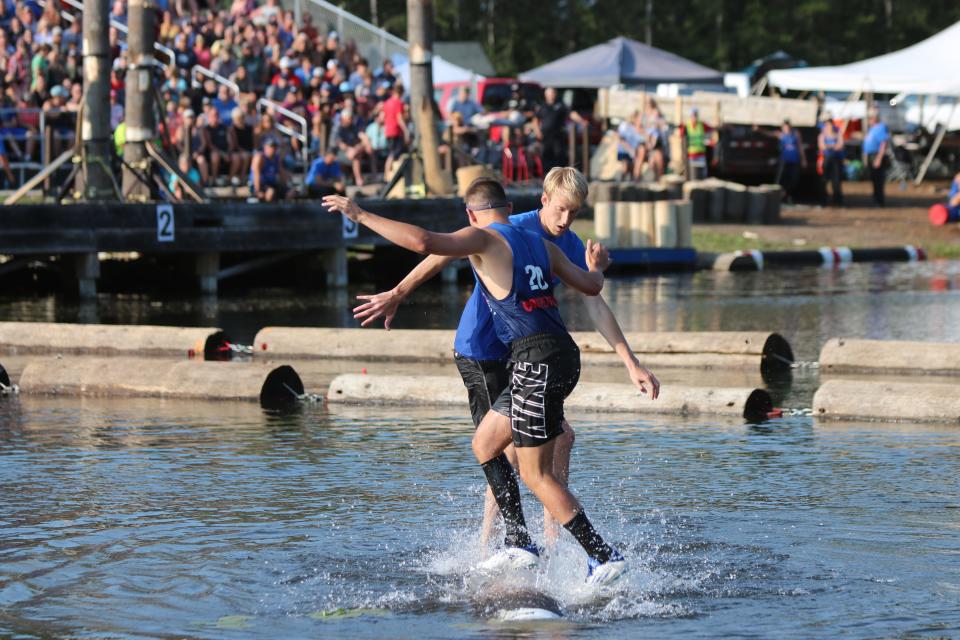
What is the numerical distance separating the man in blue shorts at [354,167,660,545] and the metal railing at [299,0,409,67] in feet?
87.9

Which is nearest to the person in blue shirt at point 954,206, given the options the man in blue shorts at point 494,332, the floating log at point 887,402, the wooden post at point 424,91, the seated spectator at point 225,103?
the wooden post at point 424,91

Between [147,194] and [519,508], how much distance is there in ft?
48.4

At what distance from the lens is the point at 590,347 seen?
14820 mm

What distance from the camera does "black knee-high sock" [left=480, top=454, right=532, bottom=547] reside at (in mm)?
7676

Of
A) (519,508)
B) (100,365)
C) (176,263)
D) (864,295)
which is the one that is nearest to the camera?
(519,508)

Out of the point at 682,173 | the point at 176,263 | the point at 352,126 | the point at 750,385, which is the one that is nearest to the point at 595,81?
the point at 682,173

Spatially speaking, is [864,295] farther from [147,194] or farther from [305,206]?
[147,194]

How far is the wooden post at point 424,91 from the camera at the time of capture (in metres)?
23.8

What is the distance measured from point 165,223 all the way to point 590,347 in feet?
25.4

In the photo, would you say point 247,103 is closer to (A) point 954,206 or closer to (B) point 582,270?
(A) point 954,206

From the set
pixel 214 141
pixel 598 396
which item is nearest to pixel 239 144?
pixel 214 141

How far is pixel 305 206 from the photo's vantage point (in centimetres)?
2203

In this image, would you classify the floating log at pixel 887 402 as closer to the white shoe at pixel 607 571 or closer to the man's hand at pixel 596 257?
the man's hand at pixel 596 257

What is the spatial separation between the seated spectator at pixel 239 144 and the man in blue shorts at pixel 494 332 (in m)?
17.9
